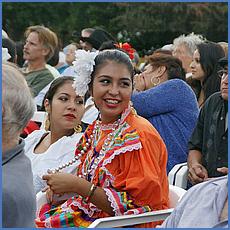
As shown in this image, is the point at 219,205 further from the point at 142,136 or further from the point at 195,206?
the point at 142,136

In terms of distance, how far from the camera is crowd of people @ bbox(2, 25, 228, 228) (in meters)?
2.73

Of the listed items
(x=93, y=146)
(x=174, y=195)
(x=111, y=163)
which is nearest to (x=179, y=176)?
(x=174, y=195)

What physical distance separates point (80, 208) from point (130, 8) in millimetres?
28951

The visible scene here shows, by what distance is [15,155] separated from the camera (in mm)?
2715

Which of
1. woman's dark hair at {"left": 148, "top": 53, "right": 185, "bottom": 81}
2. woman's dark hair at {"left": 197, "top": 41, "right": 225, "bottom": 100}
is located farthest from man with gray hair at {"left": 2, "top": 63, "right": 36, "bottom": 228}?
woman's dark hair at {"left": 197, "top": 41, "right": 225, "bottom": 100}

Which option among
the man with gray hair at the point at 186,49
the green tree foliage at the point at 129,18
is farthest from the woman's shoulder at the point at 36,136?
the green tree foliage at the point at 129,18

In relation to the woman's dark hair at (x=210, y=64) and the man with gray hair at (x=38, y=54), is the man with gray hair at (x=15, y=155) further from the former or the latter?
the man with gray hair at (x=38, y=54)

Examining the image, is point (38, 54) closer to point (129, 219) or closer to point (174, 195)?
point (174, 195)

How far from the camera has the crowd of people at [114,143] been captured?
2727 mm

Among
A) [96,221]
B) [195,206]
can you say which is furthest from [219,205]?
[96,221]

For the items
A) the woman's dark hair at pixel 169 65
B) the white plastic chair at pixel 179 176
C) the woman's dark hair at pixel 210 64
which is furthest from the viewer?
the woman's dark hair at pixel 210 64

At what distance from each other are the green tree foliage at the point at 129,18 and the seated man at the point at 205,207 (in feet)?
84.0

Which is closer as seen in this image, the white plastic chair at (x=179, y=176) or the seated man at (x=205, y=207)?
the seated man at (x=205, y=207)

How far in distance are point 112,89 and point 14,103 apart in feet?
3.65
